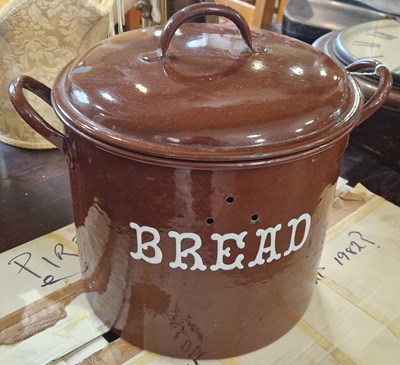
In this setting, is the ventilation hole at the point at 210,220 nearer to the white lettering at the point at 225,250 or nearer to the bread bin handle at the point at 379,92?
the white lettering at the point at 225,250

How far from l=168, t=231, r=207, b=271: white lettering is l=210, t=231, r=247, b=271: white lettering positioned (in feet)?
0.05

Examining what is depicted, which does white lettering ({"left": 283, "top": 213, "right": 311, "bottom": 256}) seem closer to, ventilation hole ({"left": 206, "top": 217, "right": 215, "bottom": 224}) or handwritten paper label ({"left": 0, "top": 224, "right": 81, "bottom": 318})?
ventilation hole ({"left": 206, "top": 217, "right": 215, "bottom": 224})

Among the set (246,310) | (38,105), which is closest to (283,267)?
(246,310)

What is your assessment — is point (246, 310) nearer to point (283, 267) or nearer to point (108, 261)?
point (283, 267)

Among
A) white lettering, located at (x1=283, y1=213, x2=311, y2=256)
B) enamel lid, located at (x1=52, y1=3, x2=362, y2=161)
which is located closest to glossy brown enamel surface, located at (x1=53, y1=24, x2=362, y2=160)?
enamel lid, located at (x1=52, y1=3, x2=362, y2=161)

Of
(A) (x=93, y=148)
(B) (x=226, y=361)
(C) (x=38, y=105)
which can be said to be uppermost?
(A) (x=93, y=148)

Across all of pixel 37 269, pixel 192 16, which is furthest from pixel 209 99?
pixel 37 269

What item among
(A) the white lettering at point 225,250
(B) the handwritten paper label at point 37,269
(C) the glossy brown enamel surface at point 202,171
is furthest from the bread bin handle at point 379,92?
(B) the handwritten paper label at point 37,269

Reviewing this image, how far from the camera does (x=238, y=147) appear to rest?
50 cm

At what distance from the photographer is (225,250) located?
569mm

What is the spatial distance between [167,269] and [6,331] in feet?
0.88

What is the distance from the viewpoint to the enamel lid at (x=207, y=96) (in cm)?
50

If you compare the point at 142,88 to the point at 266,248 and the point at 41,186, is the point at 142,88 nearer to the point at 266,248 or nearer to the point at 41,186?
the point at 266,248

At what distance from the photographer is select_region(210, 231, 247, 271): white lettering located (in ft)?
1.83
